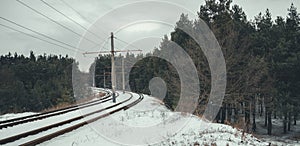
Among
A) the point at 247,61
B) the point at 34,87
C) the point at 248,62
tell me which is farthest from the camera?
the point at 34,87

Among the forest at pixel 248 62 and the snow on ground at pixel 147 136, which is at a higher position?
the forest at pixel 248 62

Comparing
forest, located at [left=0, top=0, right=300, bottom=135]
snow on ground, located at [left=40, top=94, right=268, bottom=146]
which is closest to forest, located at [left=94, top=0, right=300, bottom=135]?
forest, located at [left=0, top=0, right=300, bottom=135]

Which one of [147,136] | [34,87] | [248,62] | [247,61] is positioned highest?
[247,61]

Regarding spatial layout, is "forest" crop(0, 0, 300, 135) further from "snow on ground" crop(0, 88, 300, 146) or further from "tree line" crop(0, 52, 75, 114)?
"snow on ground" crop(0, 88, 300, 146)

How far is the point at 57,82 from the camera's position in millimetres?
71438

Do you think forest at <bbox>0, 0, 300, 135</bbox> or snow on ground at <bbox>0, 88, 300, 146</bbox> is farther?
forest at <bbox>0, 0, 300, 135</bbox>

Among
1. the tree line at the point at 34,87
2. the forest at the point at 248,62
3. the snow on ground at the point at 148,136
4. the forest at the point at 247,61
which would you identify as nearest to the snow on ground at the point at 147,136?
the snow on ground at the point at 148,136

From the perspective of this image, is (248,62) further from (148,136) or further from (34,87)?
(34,87)

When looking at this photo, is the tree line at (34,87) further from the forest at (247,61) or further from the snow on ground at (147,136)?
the snow on ground at (147,136)

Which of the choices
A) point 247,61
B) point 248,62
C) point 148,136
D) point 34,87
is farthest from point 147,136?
point 34,87

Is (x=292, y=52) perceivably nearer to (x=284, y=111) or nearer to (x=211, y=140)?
(x=284, y=111)

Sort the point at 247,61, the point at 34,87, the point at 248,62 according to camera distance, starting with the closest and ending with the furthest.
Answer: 1. the point at 248,62
2. the point at 247,61
3. the point at 34,87

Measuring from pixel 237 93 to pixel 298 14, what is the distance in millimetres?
21409

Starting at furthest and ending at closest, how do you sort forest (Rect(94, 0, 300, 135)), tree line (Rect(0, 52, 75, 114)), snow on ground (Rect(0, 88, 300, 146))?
tree line (Rect(0, 52, 75, 114)) < forest (Rect(94, 0, 300, 135)) < snow on ground (Rect(0, 88, 300, 146))
